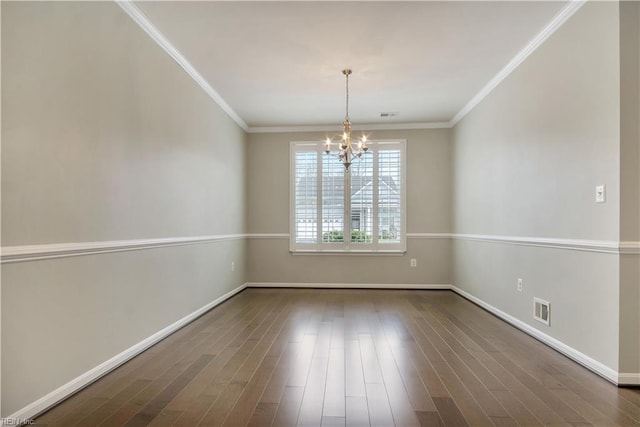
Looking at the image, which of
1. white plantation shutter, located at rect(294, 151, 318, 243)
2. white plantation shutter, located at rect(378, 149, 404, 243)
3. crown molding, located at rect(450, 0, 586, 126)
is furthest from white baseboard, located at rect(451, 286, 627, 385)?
white plantation shutter, located at rect(294, 151, 318, 243)

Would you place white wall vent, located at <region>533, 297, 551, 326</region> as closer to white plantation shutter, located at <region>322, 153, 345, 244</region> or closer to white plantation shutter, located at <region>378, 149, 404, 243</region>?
white plantation shutter, located at <region>378, 149, 404, 243</region>

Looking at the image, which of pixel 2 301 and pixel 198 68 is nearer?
pixel 2 301

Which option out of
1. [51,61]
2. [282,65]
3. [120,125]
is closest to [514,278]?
[282,65]

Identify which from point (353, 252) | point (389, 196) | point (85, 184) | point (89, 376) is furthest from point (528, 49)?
point (89, 376)

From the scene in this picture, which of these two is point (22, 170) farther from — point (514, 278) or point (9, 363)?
point (514, 278)

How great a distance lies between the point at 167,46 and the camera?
306cm

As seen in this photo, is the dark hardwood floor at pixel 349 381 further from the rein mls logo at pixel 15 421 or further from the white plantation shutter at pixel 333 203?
the white plantation shutter at pixel 333 203

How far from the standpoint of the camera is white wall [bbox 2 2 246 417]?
5.61 ft

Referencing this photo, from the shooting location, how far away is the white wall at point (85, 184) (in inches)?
67.3

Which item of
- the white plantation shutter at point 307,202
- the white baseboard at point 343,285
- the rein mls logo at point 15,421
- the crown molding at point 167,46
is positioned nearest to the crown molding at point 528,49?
the white plantation shutter at point 307,202

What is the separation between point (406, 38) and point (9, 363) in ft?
11.3

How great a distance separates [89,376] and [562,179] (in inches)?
144

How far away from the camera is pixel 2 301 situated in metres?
1.62

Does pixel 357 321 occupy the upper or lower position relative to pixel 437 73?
lower
